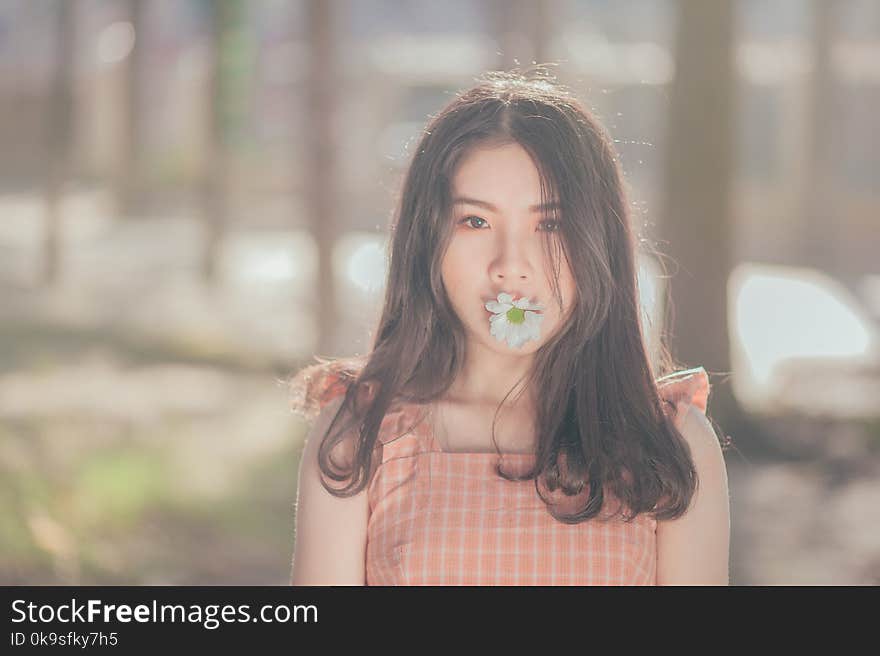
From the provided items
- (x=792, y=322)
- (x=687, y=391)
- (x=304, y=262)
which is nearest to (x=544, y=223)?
(x=687, y=391)

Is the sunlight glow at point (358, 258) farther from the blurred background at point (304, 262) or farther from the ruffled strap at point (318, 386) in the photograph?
the ruffled strap at point (318, 386)

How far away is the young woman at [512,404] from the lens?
1.88 m

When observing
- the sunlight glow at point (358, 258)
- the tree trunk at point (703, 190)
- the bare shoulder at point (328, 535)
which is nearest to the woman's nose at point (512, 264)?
the bare shoulder at point (328, 535)

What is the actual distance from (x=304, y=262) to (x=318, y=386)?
1349 cm

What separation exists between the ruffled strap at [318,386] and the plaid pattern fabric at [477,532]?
0.47 feet

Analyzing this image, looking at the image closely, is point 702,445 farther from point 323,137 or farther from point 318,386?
point 323,137

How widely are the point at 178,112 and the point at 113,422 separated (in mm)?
20114

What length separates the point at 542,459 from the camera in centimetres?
193

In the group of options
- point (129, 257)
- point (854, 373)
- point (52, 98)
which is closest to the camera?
point (854, 373)

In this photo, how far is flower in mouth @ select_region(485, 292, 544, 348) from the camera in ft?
6.27

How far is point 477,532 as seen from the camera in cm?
186
